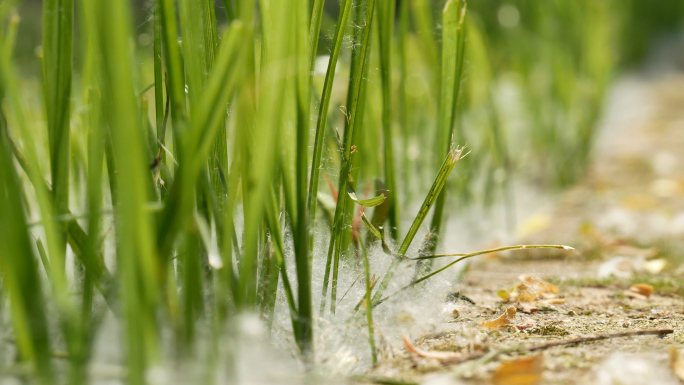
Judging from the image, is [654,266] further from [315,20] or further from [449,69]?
[315,20]

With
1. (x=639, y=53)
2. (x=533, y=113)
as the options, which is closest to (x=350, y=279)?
(x=533, y=113)

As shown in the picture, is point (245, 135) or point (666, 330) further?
point (666, 330)

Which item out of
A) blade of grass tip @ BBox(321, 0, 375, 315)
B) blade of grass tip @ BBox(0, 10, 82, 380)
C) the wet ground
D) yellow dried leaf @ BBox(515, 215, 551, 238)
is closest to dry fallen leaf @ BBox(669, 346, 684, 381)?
the wet ground

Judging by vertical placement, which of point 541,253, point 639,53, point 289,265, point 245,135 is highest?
point 639,53

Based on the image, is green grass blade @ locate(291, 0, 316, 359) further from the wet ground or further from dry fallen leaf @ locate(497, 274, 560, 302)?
dry fallen leaf @ locate(497, 274, 560, 302)

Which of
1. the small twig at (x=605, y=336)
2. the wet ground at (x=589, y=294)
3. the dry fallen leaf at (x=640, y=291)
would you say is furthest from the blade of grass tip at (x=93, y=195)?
the dry fallen leaf at (x=640, y=291)

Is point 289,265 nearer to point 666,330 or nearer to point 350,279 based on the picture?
point 350,279
